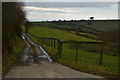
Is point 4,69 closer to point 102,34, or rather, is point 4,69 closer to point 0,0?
point 102,34

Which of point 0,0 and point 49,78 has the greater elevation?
point 0,0

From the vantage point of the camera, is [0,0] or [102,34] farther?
[0,0]

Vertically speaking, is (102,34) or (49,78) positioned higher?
(102,34)

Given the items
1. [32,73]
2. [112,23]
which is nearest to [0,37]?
[32,73]

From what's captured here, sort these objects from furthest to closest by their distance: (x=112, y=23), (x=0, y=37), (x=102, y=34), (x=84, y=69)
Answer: (x=0, y=37)
(x=84, y=69)
(x=112, y=23)
(x=102, y=34)

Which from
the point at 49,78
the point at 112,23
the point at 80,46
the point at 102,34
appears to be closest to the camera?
the point at 102,34

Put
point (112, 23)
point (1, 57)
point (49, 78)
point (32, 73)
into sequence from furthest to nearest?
point (1, 57) → point (32, 73) → point (49, 78) → point (112, 23)

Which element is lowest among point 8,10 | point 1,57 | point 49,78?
point 49,78

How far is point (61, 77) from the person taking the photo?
732 centimetres

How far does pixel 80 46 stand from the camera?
11977 mm

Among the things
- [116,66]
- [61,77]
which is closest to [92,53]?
[116,66]

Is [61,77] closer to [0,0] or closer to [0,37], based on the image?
[0,37]

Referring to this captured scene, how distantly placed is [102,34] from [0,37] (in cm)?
691

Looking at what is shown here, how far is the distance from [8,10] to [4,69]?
7.48m
